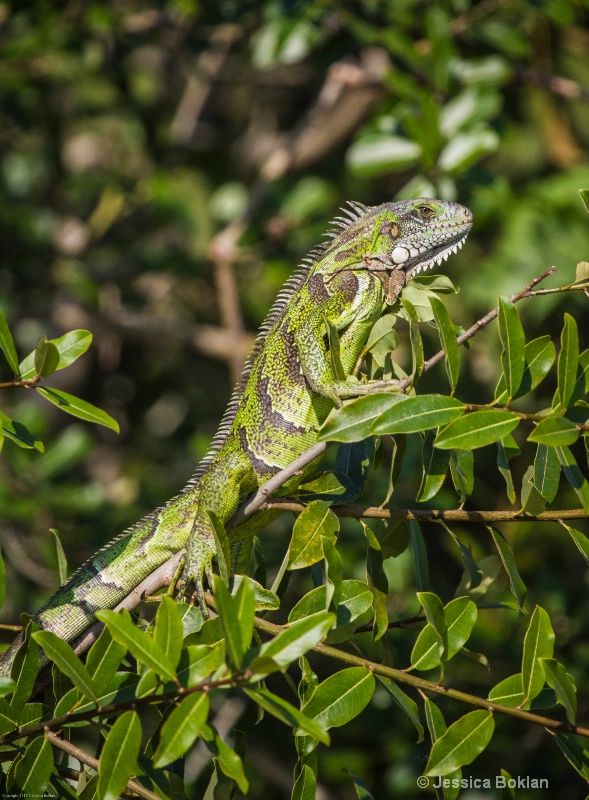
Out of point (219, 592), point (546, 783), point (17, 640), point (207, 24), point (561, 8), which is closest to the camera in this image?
point (219, 592)

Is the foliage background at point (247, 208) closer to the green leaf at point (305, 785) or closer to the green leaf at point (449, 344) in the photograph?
the green leaf at point (305, 785)

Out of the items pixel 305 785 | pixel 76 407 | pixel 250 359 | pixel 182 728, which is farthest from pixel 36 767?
pixel 250 359

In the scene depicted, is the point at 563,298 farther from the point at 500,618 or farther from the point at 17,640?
the point at 17,640

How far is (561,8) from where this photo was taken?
4.48 metres

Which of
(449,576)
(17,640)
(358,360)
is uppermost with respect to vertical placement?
(358,360)

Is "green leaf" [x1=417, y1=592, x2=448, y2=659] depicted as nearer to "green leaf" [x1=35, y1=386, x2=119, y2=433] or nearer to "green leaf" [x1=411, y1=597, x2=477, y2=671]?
"green leaf" [x1=411, y1=597, x2=477, y2=671]

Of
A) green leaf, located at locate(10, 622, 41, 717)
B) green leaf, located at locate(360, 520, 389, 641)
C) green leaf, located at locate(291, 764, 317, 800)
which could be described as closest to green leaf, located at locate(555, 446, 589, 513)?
green leaf, located at locate(360, 520, 389, 641)

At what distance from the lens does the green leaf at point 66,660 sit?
1855mm

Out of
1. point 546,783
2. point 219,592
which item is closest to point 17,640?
point 219,592

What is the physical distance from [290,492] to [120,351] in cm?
389

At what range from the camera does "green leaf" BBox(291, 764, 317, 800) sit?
2.14 metres

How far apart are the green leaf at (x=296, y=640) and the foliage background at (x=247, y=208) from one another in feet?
7.44

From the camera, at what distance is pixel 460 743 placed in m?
2.04

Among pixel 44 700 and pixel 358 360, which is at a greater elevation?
pixel 358 360
